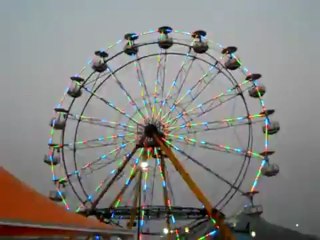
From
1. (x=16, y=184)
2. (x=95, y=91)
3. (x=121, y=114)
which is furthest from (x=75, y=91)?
(x=16, y=184)

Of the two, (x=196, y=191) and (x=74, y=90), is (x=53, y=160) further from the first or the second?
(x=196, y=191)

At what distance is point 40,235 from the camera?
5.70 meters

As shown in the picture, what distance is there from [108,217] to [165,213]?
2.27 metres

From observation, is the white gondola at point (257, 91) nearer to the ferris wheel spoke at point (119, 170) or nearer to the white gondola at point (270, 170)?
the white gondola at point (270, 170)

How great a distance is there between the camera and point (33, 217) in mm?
6781

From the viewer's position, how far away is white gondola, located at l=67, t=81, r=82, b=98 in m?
19.2

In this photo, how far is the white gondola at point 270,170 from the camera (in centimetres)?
1814

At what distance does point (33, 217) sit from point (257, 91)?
13.8 metres

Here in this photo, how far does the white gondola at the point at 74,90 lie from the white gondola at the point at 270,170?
8342 mm

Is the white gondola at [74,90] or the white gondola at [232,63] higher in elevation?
the white gondola at [232,63]

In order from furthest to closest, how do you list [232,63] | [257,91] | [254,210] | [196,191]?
[257,91] < [232,63] < [254,210] < [196,191]

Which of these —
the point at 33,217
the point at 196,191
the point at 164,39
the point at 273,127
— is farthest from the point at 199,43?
the point at 33,217

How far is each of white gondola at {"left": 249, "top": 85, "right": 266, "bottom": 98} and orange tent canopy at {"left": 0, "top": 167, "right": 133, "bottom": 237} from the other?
12.8 metres

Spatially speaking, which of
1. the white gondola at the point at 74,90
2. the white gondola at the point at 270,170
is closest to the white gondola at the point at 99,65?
the white gondola at the point at 74,90
